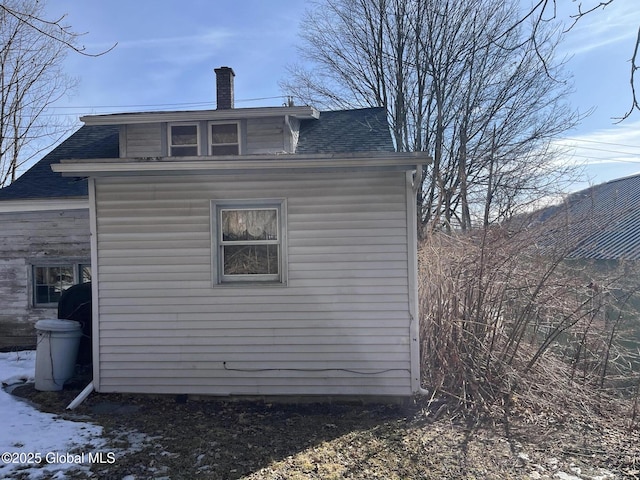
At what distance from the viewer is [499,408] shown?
530cm

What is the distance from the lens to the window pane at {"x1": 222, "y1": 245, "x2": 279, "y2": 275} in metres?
5.59

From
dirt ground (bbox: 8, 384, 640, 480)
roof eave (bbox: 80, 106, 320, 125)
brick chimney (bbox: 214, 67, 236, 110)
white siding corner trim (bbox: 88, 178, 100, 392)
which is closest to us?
dirt ground (bbox: 8, 384, 640, 480)

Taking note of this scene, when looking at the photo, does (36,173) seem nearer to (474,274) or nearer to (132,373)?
(132,373)

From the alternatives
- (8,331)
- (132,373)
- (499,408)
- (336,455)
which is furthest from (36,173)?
(499,408)

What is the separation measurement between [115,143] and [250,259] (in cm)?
663

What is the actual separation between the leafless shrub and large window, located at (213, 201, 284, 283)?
2362 millimetres

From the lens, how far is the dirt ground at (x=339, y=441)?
3836 millimetres

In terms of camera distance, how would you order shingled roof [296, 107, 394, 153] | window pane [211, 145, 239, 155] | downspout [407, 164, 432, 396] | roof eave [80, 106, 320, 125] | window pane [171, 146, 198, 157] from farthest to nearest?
1. window pane [171, 146, 198, 157]
2. window pane [211, 145, 239, 155]
3. roof eave [80, 106, 320, 125]
4. shingled roof [296, 107, 394, 153]
5. downspout [407, 164, 432, 396]

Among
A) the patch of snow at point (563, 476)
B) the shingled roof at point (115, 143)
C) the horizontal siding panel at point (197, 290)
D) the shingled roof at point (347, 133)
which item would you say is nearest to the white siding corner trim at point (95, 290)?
the horizontal siding panel at point (197, 290)

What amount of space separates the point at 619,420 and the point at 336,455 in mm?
3636

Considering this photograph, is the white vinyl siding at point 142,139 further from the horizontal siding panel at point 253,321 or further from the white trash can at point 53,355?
the horizontal siding panel at point 253,321

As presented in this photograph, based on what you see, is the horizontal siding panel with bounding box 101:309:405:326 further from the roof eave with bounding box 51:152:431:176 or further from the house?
the roof eave with bounding box 51:152:431:176

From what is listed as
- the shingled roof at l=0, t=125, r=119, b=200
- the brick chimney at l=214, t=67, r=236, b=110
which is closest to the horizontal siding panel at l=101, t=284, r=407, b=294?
the shingled roof at l=0, t=125, r=119, b=200

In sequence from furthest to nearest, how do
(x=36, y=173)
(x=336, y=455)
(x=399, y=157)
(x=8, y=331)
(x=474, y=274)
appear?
(x=36, y=173), (x=8, y=331), (x=474, y=274), (x=399, y=157), (x=336, y=455)
